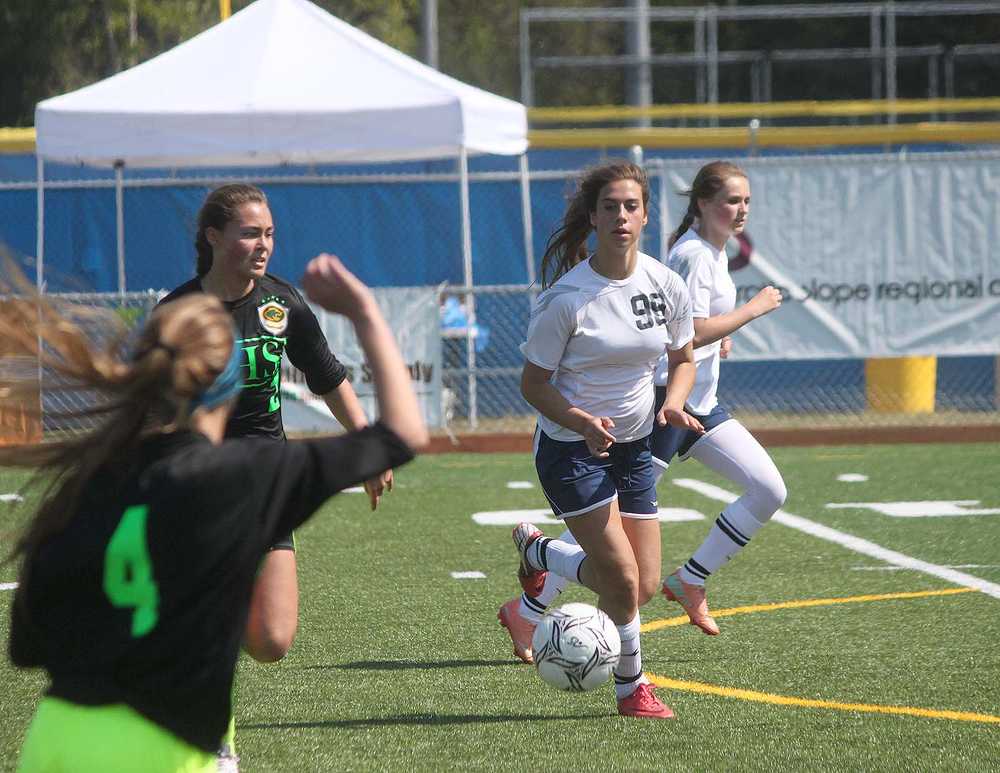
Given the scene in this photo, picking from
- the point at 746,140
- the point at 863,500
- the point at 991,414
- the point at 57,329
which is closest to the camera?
the point at 57,329

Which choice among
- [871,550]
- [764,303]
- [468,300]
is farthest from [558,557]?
[468,300]

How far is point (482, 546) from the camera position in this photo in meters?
9.38

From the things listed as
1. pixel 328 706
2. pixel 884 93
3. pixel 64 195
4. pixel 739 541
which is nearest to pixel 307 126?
pixel 64 195

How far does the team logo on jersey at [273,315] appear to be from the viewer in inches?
208

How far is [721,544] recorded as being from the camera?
273 inches

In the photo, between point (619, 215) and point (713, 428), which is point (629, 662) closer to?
point (619, 215)

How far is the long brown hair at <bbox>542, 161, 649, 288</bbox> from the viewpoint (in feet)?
18.9

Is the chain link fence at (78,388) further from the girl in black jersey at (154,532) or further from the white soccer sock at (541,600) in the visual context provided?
the white soccer sock at (541,600)

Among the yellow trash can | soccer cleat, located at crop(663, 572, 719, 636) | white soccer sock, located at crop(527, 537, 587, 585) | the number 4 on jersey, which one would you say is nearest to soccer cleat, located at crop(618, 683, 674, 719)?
white soccer sock, located at crop(527, 537, 587, 585)

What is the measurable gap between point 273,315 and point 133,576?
8.86ft

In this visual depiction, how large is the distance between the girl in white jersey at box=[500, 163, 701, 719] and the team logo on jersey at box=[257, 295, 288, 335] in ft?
2.78

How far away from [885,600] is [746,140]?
9881 millimetres

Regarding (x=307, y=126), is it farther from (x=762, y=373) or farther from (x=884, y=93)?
(x=884, y=93)

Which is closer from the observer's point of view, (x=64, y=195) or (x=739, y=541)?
(x=739, y=541)
